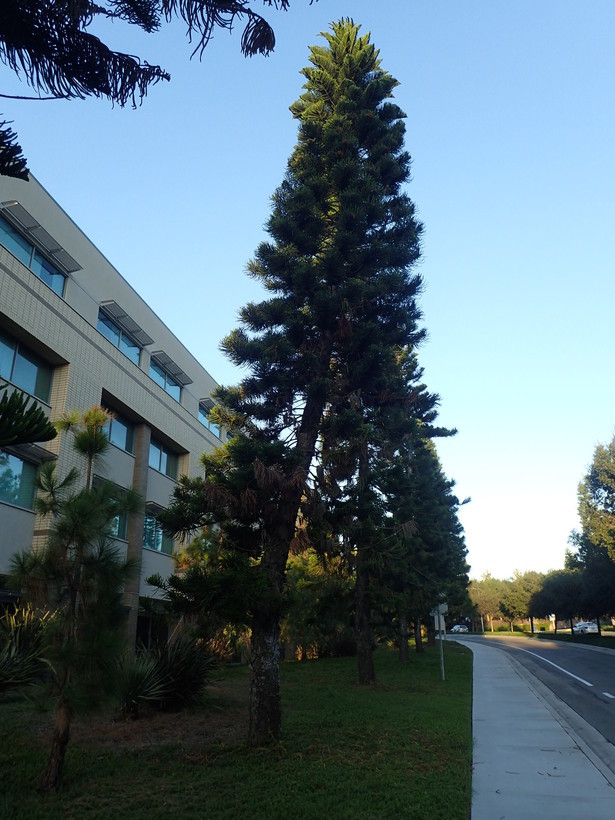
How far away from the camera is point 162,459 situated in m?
26.3

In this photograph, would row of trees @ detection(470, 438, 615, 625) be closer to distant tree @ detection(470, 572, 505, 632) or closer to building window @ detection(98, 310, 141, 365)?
building window @ detection(98, 310, 141, 365)

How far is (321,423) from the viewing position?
12.1 m

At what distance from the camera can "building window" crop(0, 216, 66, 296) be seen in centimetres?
1678

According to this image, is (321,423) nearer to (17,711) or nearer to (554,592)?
(17,711)

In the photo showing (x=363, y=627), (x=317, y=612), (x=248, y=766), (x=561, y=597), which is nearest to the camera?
(x=248, y=766)

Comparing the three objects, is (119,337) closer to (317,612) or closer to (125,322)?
(125,322)

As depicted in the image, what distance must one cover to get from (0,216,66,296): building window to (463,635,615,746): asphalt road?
1744 centimetres

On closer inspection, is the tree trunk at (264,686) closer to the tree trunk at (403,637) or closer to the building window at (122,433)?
the building window at (122,433)

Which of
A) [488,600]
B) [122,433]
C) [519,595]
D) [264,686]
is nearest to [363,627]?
[264,686]

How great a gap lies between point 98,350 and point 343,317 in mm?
11236

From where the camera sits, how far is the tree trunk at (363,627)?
17594 millimetres

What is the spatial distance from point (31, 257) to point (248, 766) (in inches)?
588

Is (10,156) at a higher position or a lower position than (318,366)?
lower

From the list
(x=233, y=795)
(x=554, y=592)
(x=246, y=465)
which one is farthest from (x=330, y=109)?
(x=554, y=592)
